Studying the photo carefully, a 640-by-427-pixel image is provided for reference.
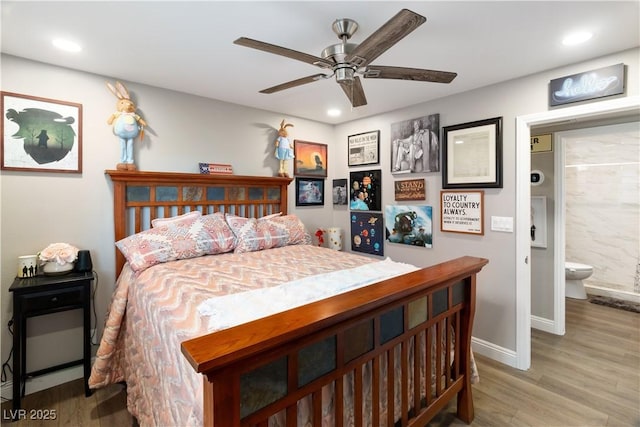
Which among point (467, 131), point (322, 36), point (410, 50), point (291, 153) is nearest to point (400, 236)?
point (467, 131)

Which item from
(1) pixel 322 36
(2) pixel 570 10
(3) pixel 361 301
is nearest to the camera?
(3) pixel 361 301

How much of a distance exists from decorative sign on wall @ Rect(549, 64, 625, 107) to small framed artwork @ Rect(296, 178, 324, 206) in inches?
98.8

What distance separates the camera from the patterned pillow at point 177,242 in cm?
219

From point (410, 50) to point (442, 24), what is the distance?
0.31 m

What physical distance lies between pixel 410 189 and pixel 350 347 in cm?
236

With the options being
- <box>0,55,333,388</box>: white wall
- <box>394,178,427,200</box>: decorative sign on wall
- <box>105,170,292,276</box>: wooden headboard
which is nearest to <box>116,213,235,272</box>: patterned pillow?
<box>105,170,292,276</box>: wooden headboard

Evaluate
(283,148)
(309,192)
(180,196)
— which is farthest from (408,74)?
(309,192)

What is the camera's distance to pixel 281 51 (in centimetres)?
145

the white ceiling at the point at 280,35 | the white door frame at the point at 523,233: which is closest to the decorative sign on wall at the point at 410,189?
the white door frame at the point at 523,233

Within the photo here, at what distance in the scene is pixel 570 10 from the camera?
1583 mm

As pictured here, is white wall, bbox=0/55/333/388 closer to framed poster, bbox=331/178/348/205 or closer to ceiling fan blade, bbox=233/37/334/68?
framed poster, bbox=331/178/348/205

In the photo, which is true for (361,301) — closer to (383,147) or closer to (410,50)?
(410,50)

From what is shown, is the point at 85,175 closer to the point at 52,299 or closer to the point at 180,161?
the point at 180,161

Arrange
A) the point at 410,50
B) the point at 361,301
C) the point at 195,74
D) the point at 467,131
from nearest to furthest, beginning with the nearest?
the point at 361,301 < the point at 410,50 < the point at 195,74 < the point at 467,131
